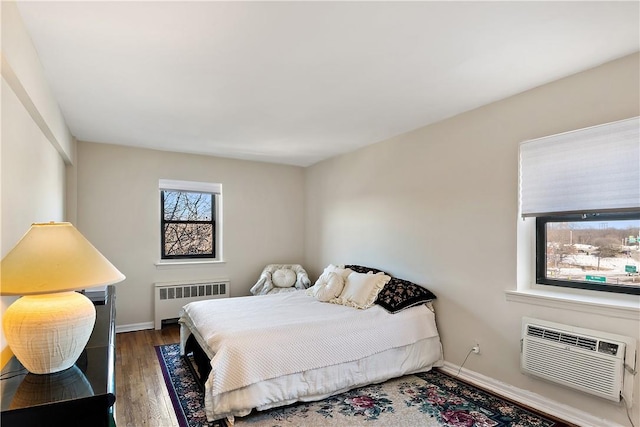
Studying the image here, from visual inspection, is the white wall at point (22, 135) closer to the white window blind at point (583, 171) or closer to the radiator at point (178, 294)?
the radiator at point (178, 294)

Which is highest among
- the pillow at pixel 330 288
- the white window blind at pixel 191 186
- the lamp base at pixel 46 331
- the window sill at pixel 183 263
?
the white window blind at pixel 191 186

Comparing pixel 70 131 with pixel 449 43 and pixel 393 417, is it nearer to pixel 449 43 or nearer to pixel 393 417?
pixel 449 43

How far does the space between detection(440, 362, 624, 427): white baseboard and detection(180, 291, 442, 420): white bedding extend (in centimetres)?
Answer: 31

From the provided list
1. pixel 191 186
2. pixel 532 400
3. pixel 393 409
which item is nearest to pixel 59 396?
pixel 393 409

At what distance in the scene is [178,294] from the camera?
4.81 meters

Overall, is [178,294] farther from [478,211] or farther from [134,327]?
[478,211]

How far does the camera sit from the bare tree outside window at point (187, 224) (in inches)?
197

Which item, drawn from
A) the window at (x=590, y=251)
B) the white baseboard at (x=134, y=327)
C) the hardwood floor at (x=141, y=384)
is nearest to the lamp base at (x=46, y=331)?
the hardwood floor at (x=141, y=384)

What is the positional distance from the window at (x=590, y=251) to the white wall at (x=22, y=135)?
3372 mm

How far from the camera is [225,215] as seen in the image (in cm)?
522

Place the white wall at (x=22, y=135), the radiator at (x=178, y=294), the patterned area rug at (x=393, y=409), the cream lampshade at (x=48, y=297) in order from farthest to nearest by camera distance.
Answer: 1. the radiator at (x=178, y=294)
2. the patterned area rug at (x=393, y=409)
3. the white wall at (x=22, y=135)
4. the cream lampshade at (x=48, y=297)

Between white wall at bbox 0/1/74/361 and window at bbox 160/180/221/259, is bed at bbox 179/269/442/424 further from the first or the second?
window at bbox 160/180/221/259

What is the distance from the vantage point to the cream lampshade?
1.36m

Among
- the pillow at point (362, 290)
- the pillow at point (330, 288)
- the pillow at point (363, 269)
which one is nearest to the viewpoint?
the pillow at point (362, 290)
